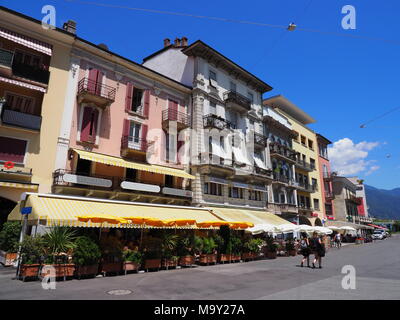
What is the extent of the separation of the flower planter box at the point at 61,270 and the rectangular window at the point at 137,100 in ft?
44.7

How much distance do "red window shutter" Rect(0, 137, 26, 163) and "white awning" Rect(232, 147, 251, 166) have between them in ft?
58.3

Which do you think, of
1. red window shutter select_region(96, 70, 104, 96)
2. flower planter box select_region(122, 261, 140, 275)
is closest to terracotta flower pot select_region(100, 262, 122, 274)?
flower planter box select_region(122, 261, 140, 275)

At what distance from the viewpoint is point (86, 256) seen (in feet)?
37.5

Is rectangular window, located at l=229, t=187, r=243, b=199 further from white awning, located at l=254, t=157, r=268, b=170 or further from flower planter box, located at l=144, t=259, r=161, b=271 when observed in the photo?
flower planter box, located at l=144, t=259, r=161, b=271

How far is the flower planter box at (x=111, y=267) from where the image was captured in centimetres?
1232

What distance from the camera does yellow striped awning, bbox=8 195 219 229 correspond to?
1219 centimetres

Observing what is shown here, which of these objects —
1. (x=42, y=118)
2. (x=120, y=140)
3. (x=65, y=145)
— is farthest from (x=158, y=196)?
(x=42, y=118)

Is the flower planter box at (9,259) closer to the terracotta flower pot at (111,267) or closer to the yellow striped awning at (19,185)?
the yellow striped awning at (19,185)

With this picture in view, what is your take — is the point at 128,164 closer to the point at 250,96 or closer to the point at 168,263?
the point at 168,263

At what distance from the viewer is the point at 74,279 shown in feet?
37.1

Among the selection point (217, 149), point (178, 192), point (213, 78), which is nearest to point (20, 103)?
point (178, 192)

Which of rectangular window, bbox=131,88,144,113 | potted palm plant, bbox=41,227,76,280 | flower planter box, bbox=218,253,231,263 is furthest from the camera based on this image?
rectangular window, bbox=131,88,144,113

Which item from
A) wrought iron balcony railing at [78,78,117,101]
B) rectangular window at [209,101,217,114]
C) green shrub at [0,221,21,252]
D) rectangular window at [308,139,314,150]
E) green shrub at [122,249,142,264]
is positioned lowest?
green shrub at [122,249,142,264]

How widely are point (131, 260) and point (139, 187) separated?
23.2 ft
